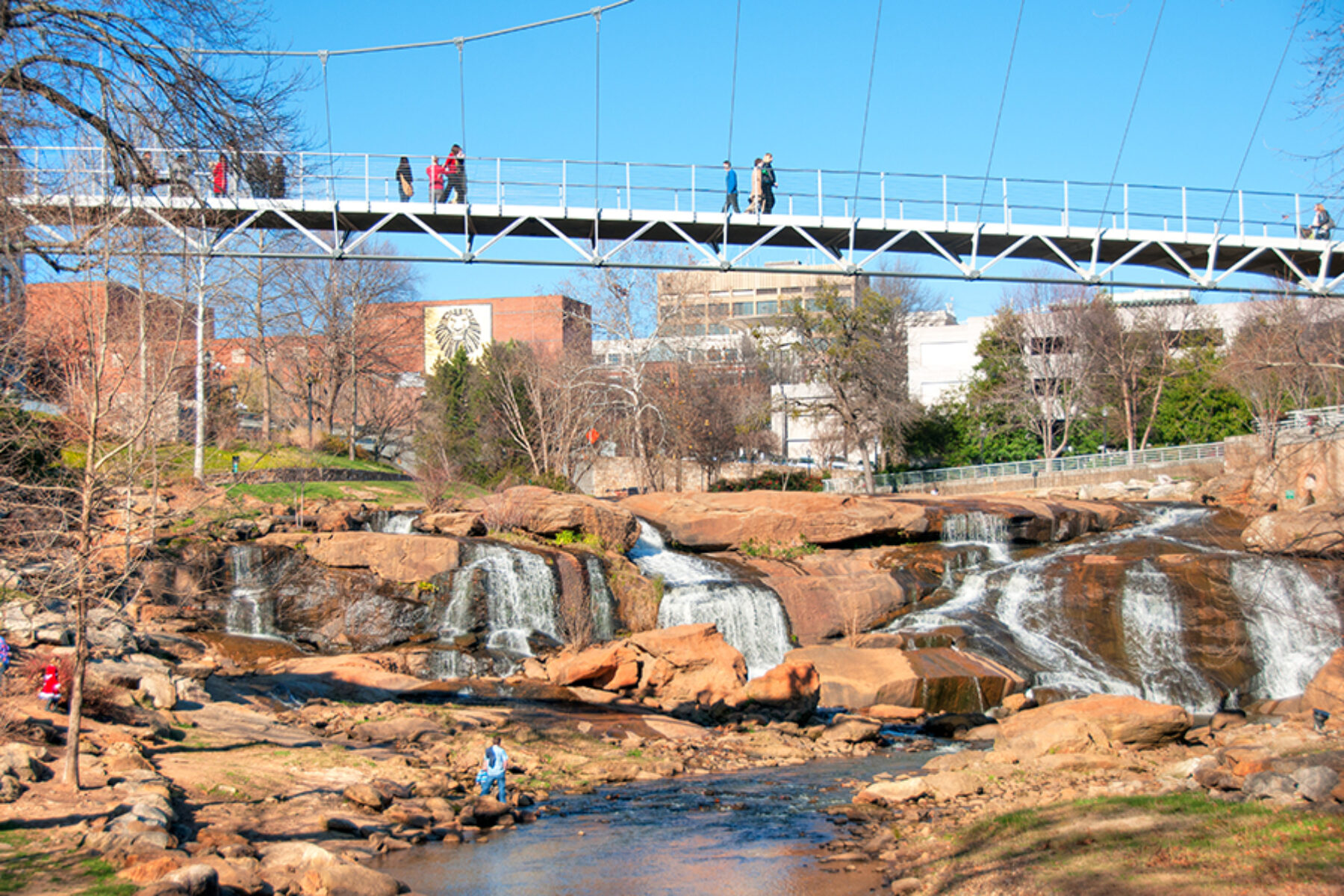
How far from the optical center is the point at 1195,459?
45.7 metres

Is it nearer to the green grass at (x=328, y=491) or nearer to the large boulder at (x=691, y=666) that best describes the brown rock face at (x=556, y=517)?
the green grass at (x=328, y=491)

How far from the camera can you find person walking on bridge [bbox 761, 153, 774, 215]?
82.3 feet

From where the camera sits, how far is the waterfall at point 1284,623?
25.0m

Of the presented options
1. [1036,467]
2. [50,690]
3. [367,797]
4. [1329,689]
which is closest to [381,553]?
[50,690]

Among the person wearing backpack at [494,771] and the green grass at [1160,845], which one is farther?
the person wearing backpack at [494,771]

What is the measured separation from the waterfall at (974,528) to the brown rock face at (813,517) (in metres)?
0.18

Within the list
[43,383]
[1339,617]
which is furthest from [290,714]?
[1339,617]

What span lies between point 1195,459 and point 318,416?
4571cm

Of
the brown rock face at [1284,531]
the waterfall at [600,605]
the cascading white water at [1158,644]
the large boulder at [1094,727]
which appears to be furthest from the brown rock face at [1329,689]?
the waterfall at [600,605]

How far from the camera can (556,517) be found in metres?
28.7

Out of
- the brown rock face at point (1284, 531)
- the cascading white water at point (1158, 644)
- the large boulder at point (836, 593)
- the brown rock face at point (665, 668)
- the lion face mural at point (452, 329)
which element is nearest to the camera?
the brown rock face at point (665, 668)

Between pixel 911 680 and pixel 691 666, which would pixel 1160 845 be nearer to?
pixel 911 680

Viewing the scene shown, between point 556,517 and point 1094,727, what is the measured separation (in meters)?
16.0

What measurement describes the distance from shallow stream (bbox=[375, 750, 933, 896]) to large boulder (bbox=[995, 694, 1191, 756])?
272 centimetres
